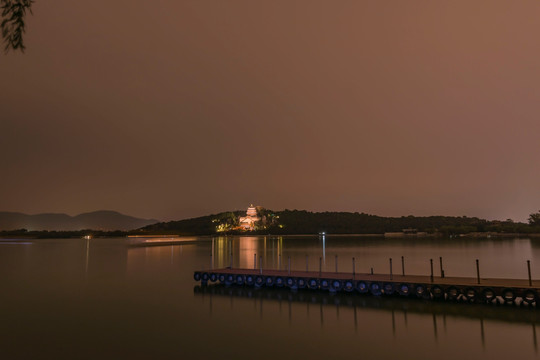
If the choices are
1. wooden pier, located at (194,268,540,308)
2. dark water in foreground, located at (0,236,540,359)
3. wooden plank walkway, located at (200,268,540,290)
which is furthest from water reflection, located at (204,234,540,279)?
dark water in foreground, located at (0,236,540,359)

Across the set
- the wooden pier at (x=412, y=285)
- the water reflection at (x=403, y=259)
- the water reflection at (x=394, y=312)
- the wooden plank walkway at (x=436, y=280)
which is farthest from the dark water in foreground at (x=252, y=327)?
the water reflection at (x=403, y=259)

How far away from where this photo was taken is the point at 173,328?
1809cm

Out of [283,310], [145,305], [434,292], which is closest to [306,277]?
[283,310]

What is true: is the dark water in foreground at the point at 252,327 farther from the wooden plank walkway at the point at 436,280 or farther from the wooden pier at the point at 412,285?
the wooden plank walkway at the point at 436,280

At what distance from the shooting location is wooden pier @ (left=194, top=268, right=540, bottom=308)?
2036cm

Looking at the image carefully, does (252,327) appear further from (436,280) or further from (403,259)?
(403,259)

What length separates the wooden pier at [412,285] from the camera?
20.4 metres

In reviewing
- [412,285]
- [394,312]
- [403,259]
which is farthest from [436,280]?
[403,259]

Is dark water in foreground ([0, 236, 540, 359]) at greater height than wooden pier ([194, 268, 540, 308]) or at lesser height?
lesser

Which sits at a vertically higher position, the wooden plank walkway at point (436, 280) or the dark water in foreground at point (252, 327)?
the wooden plank walkway at point (436, 280)

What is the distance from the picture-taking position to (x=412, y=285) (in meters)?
22.2

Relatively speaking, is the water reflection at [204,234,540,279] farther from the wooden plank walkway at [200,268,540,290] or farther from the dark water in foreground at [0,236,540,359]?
the dark water in foreground at [0,236,540,359]

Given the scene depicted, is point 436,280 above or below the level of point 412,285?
above

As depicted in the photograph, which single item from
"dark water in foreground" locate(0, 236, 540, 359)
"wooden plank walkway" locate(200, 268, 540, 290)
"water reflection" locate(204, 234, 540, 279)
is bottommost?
"dark water in foreground" locate(0, 236, 540, 359)
